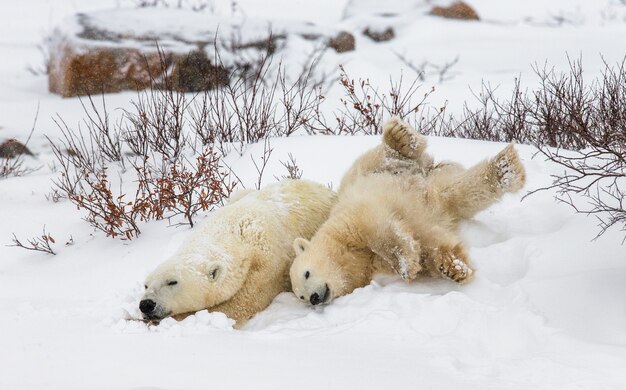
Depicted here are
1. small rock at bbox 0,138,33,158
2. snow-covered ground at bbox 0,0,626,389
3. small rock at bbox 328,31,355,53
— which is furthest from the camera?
small rock at bbox 328,31,355,53

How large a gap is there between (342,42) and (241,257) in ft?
32.2

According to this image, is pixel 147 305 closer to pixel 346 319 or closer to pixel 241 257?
pixel 241 257

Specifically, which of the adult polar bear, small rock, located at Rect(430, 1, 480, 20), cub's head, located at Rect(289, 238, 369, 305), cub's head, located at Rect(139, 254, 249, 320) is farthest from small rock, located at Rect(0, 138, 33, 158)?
small rock, located at Rect(430, 1, 480, 20)

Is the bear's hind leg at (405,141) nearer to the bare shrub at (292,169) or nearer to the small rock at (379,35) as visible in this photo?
the bare shrub at (292,169)

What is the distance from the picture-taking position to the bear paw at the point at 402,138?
395 cm

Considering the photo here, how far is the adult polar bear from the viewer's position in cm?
307

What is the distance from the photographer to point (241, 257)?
3.29m

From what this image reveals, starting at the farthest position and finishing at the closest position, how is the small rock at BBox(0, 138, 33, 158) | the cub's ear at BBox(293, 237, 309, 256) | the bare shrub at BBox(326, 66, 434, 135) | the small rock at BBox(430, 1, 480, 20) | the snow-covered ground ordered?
the small rock at BBox(430, 1, 480, 20)
the small rock at BBox(0, 138, 33, 158)
the bare shrub at BBox(326, 66, 434, 135)
the cub's ear at BBox(293, 237, 309, 256)
the snow-covered ground

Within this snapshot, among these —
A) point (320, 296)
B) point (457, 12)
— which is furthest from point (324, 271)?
point (457, 12)

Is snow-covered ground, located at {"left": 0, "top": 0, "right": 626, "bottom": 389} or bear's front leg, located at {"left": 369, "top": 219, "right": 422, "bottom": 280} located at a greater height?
bear's front leg, located at {"left": 369, "top": 219, "right": 422, "bottom": 280}

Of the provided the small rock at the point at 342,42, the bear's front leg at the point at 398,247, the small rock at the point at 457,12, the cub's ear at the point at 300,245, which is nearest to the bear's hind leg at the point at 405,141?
the bear's front leg at the point at 398,247

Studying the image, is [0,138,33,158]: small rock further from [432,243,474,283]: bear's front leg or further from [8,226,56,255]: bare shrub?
[432,243,474,283]: bear's front leg

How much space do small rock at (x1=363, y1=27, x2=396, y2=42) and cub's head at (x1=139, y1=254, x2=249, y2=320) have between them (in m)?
12.1

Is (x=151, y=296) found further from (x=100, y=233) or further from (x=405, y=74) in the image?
(x=405, y=74)
